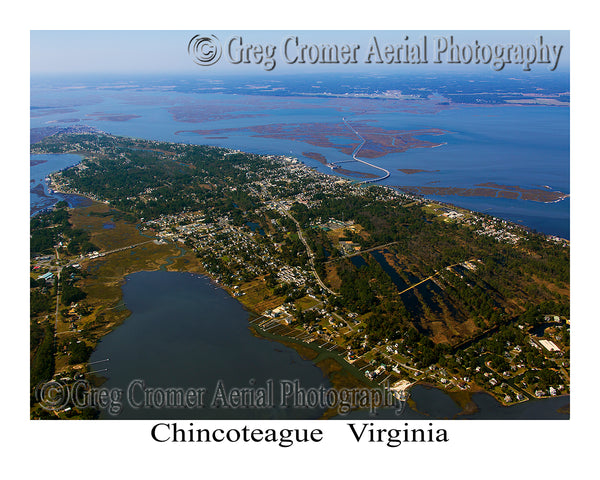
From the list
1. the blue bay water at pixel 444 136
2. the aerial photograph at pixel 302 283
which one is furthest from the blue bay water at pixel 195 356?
the blue bay water at pixel 444 136

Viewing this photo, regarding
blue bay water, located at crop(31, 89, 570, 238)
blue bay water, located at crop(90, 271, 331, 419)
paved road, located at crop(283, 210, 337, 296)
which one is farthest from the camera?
blue bay water, located at crop(31, 89, 570, 238)

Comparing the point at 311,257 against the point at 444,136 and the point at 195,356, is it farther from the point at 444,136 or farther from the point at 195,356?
the point at 444,136

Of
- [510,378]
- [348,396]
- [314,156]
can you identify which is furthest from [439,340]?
[314,156]

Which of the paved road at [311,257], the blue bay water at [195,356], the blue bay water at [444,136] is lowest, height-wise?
the blue bay water at [195,356]

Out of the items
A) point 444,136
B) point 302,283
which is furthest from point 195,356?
point 444,136

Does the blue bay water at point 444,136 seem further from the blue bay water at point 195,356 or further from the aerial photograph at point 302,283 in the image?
the blue bay water at point 195,356

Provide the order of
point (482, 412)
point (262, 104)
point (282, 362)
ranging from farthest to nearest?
point (262, 104) → point (282, 362) → point (482, 412)

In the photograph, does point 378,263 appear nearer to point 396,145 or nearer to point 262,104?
point 396,145

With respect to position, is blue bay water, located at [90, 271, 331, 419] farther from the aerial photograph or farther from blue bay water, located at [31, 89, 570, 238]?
blue bay water, located at [31, 89, 570, 238]

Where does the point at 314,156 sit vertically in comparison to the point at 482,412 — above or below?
above

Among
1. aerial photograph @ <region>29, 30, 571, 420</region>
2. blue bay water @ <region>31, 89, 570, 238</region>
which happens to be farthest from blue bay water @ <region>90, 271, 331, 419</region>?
blue bay water @ <region>31, 89, 570, 238</region>

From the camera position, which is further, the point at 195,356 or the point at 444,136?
the point at 444,136
